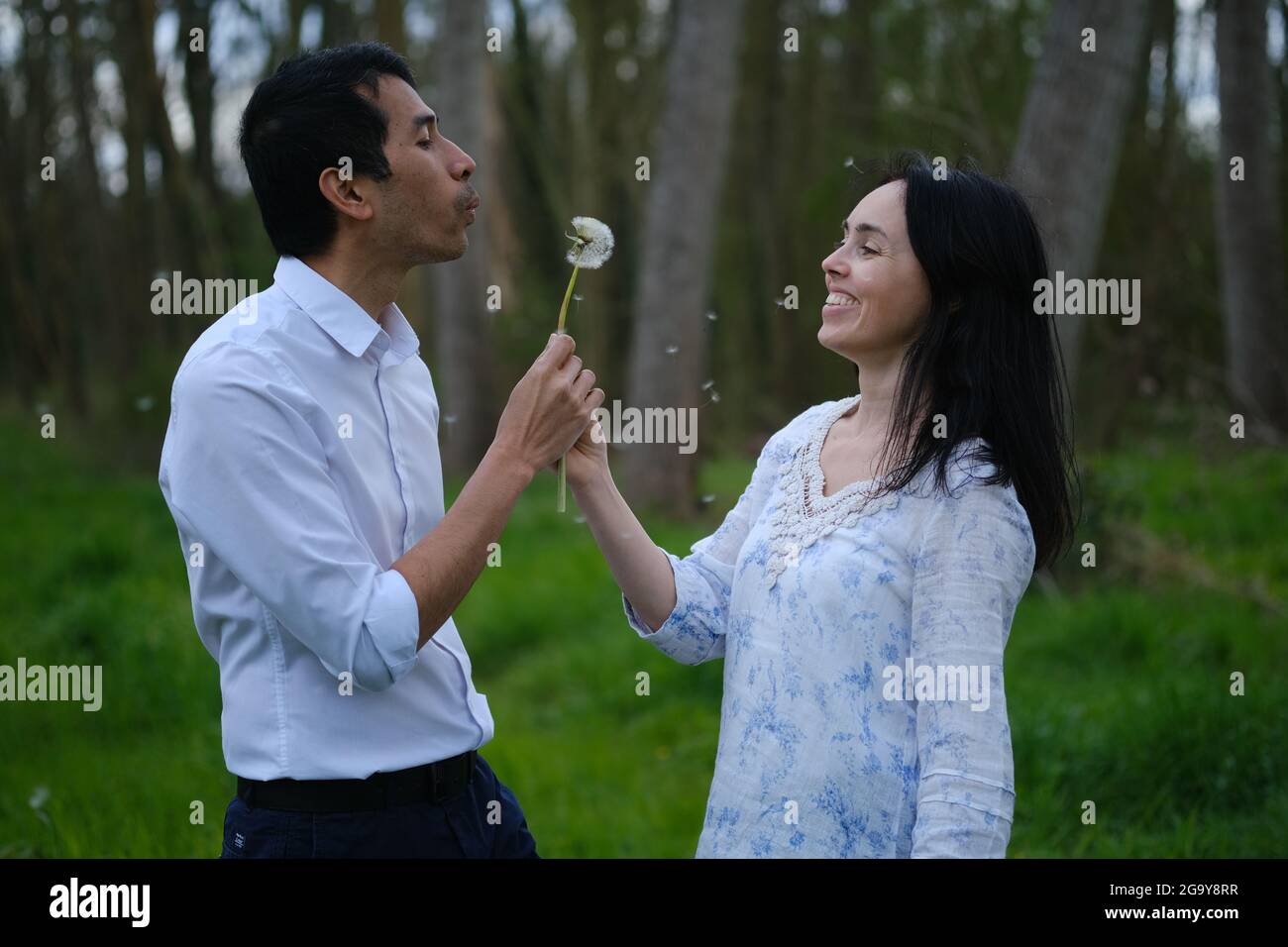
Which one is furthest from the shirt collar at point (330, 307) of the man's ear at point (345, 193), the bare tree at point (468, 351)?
the bare tree at point (468, 351)

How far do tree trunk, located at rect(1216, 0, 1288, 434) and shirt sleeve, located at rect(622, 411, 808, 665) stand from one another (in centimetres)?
849

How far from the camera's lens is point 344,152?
254cm

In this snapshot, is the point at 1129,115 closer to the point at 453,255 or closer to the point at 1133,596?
the point at 1133,596

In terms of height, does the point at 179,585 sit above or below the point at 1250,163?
below

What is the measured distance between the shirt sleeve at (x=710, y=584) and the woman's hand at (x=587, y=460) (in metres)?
0.24

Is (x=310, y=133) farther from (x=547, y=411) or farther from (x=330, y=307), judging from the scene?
(x=547, y=411)

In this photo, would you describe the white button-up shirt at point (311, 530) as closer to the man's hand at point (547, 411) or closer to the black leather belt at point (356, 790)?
the black leather belt at point (356, 790)

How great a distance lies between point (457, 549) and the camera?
7.47 feet

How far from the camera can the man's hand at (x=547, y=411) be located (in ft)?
7.97

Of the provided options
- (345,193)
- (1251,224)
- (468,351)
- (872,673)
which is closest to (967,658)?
(872,673)

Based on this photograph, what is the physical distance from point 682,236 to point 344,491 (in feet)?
26.6

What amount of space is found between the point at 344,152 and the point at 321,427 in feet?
1.87
